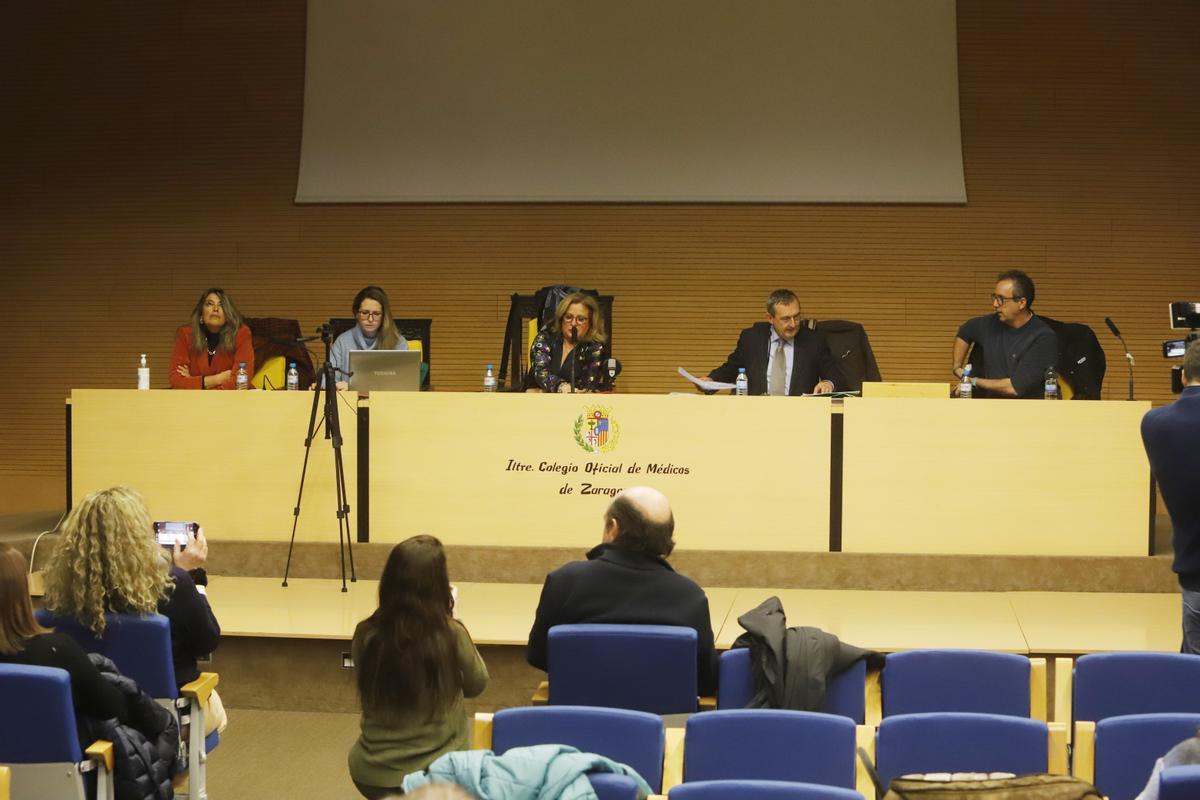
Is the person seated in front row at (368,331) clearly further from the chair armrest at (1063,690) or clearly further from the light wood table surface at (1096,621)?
the chair armrest at (1063,690)

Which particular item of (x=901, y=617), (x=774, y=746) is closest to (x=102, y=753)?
(x=774, y=746)

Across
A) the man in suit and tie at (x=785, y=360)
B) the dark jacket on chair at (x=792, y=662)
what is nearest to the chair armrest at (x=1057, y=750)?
the dark jacket on chair at (x=792, y=662)

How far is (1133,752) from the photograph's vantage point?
9.64ft

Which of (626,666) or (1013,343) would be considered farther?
(1013,343)

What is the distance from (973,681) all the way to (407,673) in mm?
1475

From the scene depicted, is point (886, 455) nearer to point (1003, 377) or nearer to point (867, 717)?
point (1003, 377)

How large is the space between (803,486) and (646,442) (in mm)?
769

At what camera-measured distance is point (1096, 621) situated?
5555 mm

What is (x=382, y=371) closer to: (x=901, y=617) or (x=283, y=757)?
(x=283, y=757)

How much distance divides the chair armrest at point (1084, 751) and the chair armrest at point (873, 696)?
2.25ft

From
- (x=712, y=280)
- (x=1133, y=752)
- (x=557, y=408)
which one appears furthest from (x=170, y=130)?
(x=1133, y=752)

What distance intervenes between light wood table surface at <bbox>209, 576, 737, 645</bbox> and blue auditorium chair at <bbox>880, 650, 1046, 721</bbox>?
6.06 feet

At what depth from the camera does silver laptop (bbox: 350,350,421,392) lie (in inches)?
259

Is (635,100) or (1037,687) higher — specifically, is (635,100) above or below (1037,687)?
above
